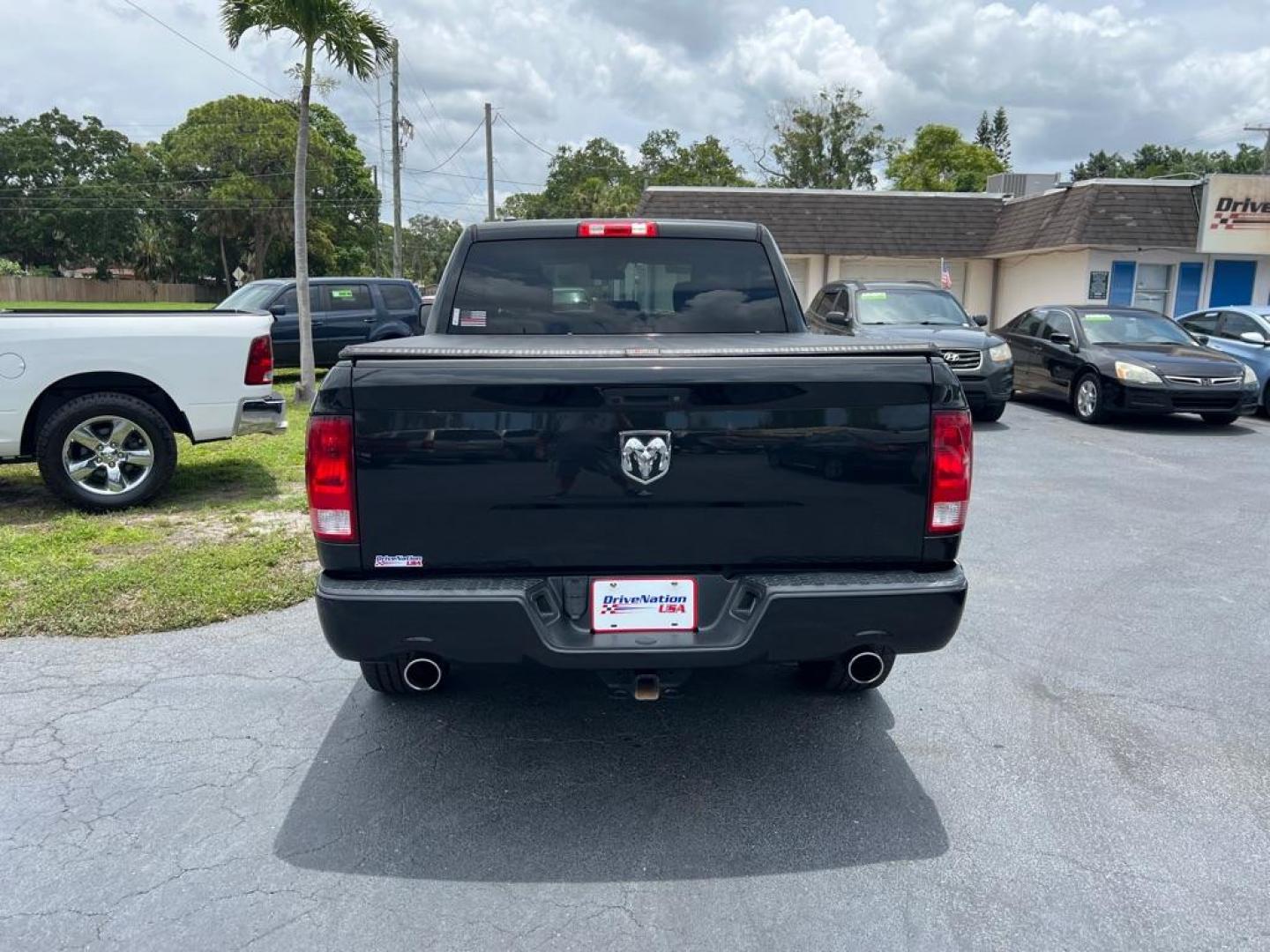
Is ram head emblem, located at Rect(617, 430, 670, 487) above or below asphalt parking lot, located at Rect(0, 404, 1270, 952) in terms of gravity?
above

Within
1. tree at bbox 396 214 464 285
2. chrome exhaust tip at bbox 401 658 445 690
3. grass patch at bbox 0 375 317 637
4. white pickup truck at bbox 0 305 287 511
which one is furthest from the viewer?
tree at bbox 396 214 464 285

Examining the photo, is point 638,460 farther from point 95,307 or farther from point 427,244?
point 427,244

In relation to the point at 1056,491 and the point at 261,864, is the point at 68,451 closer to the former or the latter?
the point at 261,864

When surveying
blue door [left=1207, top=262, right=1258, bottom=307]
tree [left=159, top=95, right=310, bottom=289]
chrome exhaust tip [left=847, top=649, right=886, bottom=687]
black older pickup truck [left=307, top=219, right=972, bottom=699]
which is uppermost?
tree [left=159, top=95, right=310, bottom=289]

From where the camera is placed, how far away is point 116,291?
61.3 metres

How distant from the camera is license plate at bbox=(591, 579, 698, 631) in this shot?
299cm

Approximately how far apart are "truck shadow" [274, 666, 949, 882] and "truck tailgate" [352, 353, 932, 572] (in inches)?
23.1

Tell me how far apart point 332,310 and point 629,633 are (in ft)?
46.6

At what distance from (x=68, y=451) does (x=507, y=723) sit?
4.79m

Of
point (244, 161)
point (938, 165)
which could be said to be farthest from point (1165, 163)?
point (244, 161)

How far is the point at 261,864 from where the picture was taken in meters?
2.90

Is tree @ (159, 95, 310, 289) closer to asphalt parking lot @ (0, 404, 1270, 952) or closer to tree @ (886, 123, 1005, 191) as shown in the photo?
tree @ (886, 123, 1005, 191)

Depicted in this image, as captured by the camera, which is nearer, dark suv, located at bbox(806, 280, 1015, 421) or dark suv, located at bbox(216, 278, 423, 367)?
dark suv, located at bbox(806, 280, 1015, 421)

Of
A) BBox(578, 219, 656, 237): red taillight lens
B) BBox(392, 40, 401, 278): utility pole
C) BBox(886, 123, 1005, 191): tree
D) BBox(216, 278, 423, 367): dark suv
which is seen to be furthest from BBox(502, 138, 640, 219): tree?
BBox(578, 219, 656, 237): red taillight lens
